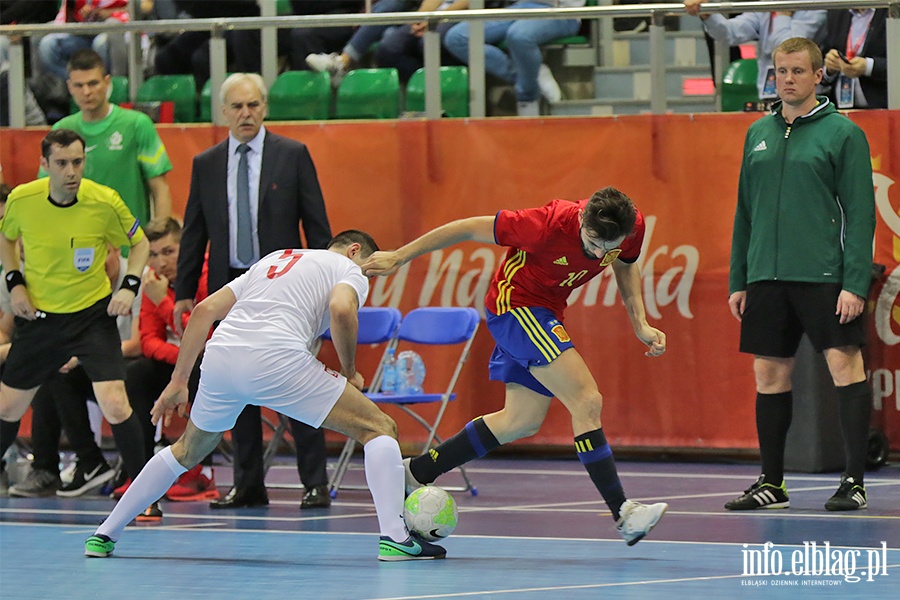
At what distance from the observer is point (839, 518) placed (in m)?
7.76

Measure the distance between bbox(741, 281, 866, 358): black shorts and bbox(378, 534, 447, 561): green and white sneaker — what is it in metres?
2.40

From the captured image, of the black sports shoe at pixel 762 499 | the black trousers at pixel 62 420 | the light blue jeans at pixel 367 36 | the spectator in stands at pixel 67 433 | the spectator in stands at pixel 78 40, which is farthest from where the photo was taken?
the spectator in stands at pixel 78 40

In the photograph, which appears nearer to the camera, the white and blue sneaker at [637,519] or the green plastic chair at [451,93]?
the white and blue sneaker at [637,519]

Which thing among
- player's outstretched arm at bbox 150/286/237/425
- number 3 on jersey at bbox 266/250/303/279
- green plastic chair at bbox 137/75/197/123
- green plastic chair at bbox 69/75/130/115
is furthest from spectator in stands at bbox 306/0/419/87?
player's outstretched arm at bbox 150/286/237/425

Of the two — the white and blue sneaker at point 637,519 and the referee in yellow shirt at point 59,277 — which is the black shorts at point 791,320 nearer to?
the white and blue sneaker at point 637,519

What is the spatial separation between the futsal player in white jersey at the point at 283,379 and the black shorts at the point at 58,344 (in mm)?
1915

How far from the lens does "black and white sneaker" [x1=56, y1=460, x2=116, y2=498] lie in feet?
31.3

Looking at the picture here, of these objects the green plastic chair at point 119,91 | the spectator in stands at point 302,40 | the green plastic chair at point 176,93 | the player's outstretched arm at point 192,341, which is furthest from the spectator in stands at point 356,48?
the player's outstretched arm at point 192,341

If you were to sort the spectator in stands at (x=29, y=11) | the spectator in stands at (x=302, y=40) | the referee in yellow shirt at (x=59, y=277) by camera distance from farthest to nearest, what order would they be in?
the spectator in stands at (x=29, y=11) < the spectator in stands at (x=302, y=40) < the referee in yellow shirt at (x=59, y=277)

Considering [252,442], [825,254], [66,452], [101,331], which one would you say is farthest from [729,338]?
[66,452]

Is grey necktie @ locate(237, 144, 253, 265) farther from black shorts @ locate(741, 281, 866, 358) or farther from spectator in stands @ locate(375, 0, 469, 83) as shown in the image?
spectator in stands @ locate(375, 0, 469, 83)

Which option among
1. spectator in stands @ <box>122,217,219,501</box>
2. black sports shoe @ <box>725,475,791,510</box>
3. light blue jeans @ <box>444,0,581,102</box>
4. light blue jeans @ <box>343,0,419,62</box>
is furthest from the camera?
light blue jeans @ <box>343,0,419,62</box>

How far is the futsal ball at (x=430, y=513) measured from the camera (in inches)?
269

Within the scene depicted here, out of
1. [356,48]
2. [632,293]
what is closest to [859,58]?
[632,293]
